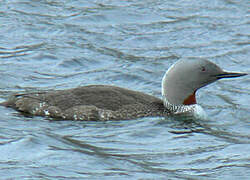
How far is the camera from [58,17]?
15.0 meters

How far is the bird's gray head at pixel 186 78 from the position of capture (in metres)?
9.76

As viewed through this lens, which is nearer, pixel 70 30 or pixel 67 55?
pixel 67 55

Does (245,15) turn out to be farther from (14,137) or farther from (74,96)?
Result: (14,137)

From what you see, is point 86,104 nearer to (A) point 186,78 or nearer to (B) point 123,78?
(A) point 186,78

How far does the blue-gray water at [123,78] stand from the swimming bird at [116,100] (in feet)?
0.42

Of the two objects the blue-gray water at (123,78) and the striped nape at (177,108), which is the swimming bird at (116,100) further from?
the blue-gray water at (123,78)

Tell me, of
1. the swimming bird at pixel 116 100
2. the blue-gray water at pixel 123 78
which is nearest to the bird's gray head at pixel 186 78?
the swimming bird at pixel 116 100

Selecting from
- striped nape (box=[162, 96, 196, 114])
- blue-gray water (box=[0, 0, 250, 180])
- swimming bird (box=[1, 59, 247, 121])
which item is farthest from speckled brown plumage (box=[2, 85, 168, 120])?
striped nape (box=[162, 96, 196, 114])

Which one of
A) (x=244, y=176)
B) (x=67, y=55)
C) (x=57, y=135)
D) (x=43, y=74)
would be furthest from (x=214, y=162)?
(x=67, y=55)

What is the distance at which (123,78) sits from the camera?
1190 cm

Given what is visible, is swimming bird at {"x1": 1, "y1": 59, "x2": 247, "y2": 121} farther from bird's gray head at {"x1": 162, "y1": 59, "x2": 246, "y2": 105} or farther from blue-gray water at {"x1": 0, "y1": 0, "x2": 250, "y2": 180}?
blue-gray water at {"x1": 0, "y1": 0, "x2": 250, "y2": 180}

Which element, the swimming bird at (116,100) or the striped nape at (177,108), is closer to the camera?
the swimming bird at (116,100)

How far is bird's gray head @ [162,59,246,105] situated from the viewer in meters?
9.76

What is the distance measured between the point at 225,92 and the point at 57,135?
3.57 meters
